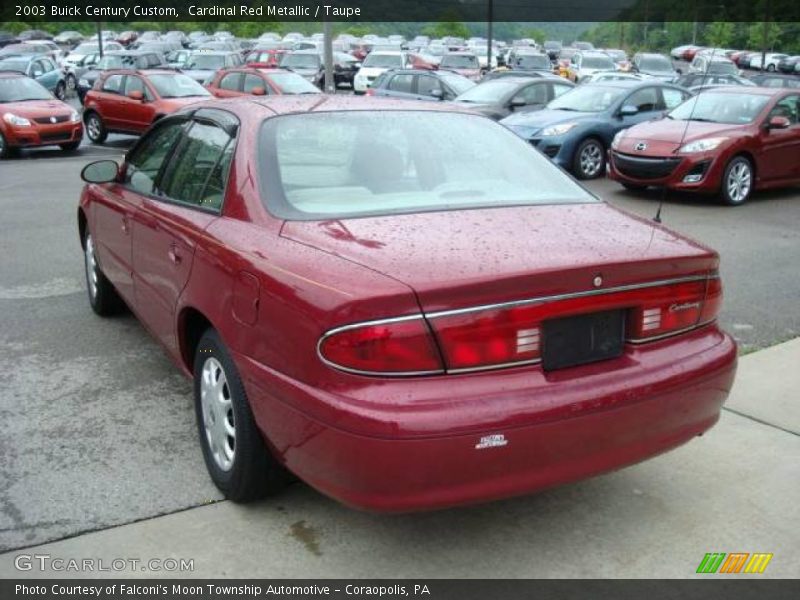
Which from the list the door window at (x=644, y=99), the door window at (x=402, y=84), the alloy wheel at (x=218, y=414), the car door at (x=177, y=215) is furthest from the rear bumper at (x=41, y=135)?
the alloy wheel at (x=218, y=414)

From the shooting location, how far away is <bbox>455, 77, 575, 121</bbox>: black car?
15.9 metres

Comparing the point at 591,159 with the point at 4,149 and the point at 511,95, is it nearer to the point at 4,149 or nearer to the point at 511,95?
the point at 511,95

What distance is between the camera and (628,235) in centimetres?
334

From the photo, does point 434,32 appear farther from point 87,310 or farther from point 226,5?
point 87,310

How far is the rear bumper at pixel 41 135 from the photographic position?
15570 mm

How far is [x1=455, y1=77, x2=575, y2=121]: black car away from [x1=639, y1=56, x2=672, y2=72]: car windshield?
1924cm

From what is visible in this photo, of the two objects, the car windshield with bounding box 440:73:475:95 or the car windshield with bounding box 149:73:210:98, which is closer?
the car windshield with bounding box 149:73:210:98

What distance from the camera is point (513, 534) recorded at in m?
3.36

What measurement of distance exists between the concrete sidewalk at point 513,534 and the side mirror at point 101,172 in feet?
7.59

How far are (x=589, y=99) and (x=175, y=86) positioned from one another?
328 inches

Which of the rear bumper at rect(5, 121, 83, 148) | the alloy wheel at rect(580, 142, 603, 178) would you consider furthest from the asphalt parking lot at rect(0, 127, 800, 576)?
the rear bumper at rect(5, 121, 83, 148)

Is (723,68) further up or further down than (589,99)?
further down

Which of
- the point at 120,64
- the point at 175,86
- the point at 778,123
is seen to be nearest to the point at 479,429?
the point at 778,123

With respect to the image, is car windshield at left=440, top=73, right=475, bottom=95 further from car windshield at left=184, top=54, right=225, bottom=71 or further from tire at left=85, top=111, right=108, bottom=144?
A: car windshield at left=184, top=54, right=225, bottom=71
